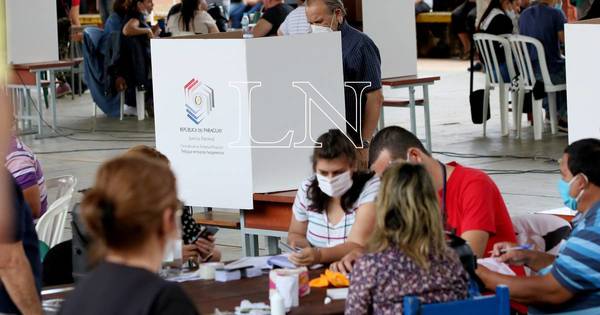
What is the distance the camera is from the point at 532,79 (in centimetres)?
1237

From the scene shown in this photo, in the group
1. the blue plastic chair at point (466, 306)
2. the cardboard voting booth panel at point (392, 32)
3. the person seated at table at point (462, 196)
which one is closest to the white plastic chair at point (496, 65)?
the cardboard voting booth panel at point (392, 32)

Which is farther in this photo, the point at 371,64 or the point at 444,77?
the point at 444,77

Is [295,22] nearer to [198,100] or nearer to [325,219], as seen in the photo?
[198,100]

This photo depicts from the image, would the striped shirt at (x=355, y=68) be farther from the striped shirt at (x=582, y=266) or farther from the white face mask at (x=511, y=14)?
the white face mask at (x=511, y=14)

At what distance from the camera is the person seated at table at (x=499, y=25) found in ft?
41.2

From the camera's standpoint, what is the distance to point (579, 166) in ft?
14.8

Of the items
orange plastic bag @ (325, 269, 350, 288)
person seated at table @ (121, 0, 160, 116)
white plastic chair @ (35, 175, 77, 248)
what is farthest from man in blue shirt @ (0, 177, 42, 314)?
person seated at table @ (121, 0, 160, 116)

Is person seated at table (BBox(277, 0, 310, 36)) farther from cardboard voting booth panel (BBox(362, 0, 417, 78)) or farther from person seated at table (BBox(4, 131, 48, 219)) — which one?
person seated at table (BBox(4, 131, 48, 219))

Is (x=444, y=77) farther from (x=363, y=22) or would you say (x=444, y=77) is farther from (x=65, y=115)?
(x=363, y=22)

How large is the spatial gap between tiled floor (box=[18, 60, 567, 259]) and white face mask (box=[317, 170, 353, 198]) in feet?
8.97

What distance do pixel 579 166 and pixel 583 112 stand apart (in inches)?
70.1

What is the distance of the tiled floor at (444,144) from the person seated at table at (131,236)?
527 cm

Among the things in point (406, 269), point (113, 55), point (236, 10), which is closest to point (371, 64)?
point (406, 269)

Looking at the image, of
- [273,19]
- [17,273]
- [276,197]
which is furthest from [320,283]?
[273,19]
